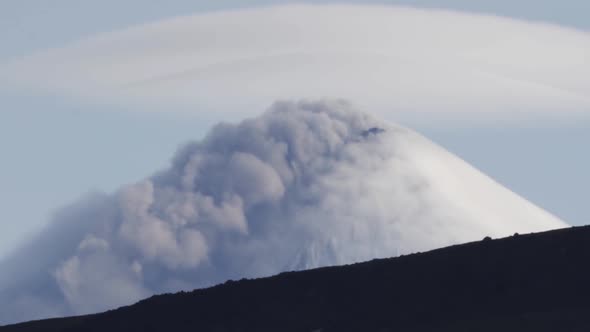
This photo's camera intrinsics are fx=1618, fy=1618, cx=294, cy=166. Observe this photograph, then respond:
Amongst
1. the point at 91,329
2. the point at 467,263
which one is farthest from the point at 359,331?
the point at 91,329

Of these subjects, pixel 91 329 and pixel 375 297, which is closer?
pixel 375 297

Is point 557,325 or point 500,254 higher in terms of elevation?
point 500,254

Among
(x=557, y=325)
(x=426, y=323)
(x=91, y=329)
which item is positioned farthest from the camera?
(x=91, y=329)

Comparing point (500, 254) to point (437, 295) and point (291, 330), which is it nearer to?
point (437, 295)

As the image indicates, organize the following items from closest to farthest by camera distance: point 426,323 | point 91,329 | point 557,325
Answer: point 557,325
point 426,323
point 91,329

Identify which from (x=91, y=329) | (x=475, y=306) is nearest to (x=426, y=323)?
(x=475, y=306)

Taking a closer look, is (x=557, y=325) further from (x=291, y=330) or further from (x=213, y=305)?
(x=213, y=305)
